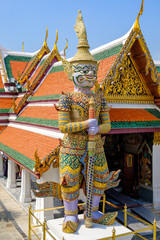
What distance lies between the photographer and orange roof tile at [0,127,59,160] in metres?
8.84

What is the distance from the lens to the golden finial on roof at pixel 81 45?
639 cm

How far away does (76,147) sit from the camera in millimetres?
6293

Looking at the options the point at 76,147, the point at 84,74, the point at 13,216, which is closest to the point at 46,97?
the point at 13,216

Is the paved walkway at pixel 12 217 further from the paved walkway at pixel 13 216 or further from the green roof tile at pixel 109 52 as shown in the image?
the green roof tile at pixel 109 52

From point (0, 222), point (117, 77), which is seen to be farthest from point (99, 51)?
point (0, 222)

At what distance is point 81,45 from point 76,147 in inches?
96.8

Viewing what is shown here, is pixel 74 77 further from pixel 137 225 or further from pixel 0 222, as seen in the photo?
pixel 0 222

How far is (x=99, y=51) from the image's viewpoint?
10617 mm

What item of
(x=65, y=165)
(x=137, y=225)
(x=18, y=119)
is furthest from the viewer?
(x=18, y=119)

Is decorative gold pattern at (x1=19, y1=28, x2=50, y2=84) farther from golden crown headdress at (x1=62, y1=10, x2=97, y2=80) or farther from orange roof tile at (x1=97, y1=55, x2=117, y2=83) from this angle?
golden crown headdress at (x1=62, y1=10, x2=97, y2=80)

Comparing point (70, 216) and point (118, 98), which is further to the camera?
point (118, 98)

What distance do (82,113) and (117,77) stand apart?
334 cm

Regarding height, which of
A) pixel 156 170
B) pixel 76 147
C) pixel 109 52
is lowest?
pixel 156 170

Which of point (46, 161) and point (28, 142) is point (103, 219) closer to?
point (46, 161)
